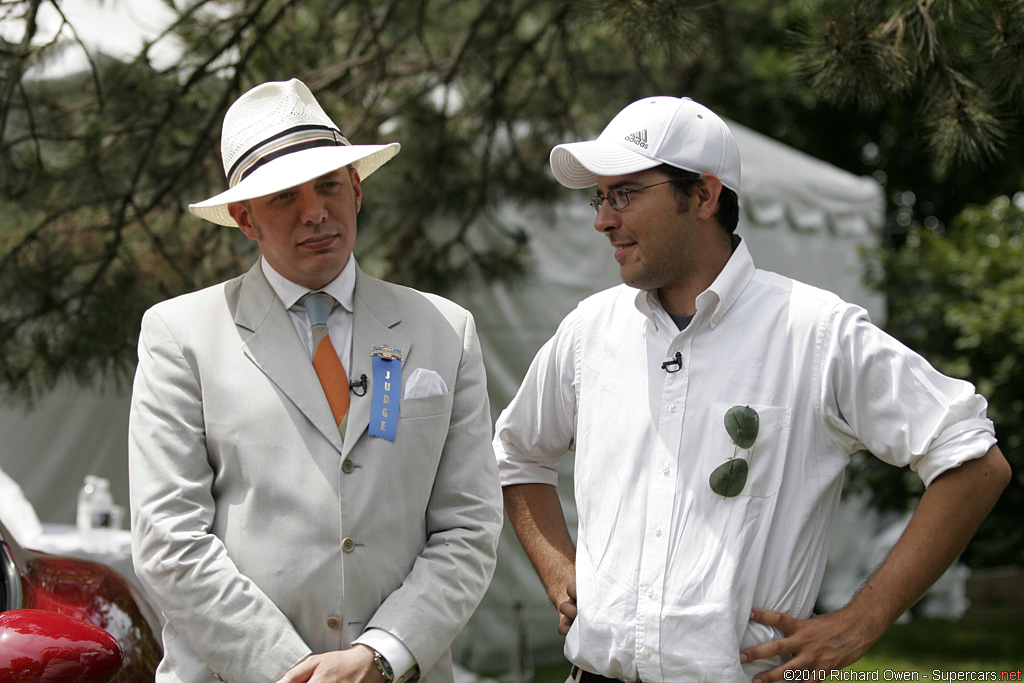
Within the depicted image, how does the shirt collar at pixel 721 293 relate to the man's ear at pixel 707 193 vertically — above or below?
below

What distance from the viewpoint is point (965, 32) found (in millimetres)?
3121

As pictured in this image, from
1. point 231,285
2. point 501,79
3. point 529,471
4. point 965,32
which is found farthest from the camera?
point 501,79

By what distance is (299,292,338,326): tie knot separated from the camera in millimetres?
2258

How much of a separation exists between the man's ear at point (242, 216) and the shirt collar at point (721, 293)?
89 centimetres

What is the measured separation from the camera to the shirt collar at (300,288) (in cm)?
227

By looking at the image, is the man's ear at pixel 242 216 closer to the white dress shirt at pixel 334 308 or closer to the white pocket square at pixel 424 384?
the white dress shirt at pixel 334 308

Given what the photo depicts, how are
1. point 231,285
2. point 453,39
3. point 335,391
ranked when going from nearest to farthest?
point 335,391, point 231,285, point 453,39

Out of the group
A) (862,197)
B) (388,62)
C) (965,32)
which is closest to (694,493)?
(965,32)

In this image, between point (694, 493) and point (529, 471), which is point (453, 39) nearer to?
point (529, 471)

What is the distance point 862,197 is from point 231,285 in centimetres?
682

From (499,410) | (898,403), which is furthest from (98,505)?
(898,403)

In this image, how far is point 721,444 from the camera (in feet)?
7.06

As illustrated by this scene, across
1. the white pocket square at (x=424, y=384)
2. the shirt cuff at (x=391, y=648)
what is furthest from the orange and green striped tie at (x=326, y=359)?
the shirt cuff at (x=391, y=648)

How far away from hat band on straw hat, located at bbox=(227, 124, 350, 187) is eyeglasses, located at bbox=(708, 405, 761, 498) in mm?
1092
